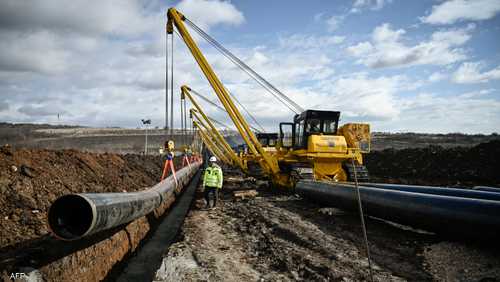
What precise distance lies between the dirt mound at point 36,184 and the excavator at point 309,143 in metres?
5.62

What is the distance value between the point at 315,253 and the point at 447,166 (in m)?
17.4

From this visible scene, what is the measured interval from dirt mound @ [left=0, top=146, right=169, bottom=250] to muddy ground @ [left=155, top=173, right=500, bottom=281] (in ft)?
9.05

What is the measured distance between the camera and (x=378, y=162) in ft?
86.0

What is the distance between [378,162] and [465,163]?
27.0ft

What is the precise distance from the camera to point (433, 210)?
17.6 ft

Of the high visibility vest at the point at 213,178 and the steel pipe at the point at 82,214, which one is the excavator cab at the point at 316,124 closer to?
the high visibility vest at the point at 213,178

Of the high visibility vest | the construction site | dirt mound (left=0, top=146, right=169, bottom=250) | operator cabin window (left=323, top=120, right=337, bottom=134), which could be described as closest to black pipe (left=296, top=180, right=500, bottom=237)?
the construction site

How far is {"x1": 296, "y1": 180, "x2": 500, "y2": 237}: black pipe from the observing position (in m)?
4.64

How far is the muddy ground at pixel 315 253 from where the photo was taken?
14.6 feet

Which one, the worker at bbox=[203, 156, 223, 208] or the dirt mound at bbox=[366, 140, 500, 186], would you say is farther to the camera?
the dirt mound at bbox=[366, 140, 500, 186]

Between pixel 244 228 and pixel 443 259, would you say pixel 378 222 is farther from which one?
pixel 244 228

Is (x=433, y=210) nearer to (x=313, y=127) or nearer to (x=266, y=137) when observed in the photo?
(x=313, y=127)

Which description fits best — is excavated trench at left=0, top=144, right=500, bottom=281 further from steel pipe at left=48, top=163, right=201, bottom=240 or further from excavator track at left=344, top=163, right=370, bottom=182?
excavator track at left=344, top=163, right=370, bottom=182

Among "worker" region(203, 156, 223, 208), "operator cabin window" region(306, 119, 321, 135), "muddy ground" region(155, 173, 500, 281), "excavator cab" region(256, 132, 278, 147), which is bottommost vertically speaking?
"muddy ground" region(155, 173, 500, 281)
